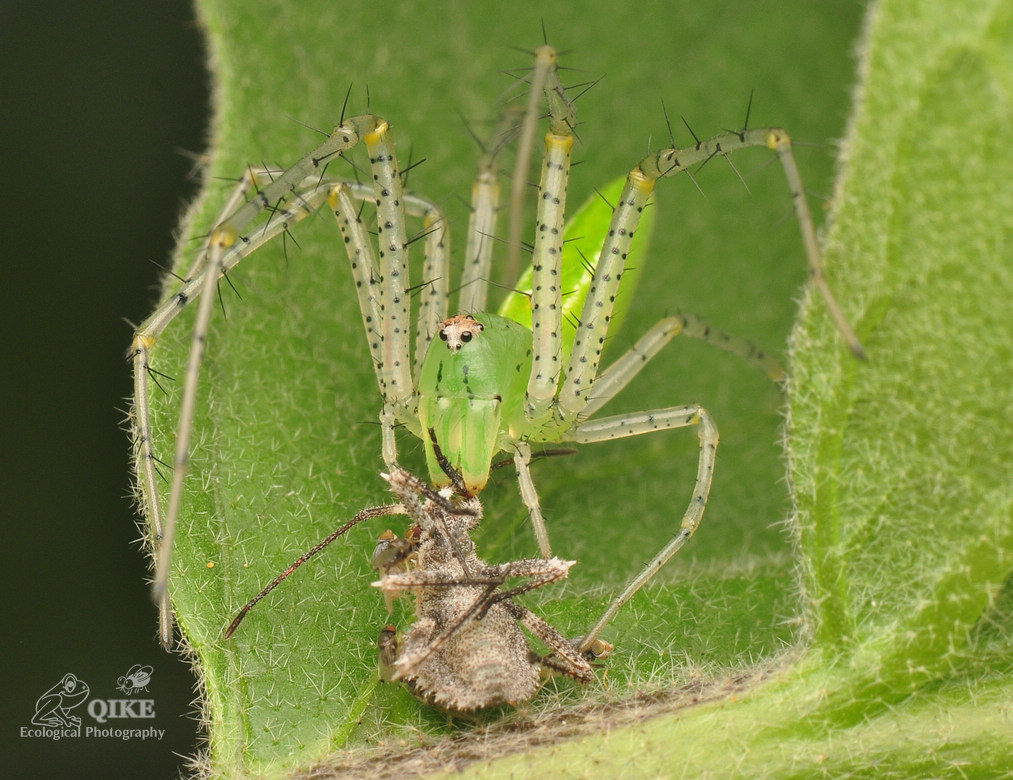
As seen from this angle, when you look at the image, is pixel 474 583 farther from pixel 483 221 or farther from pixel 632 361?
pixel 483 221

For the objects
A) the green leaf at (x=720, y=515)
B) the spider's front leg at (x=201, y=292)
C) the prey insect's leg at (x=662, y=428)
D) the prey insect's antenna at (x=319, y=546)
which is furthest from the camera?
the prey insect's leg at (x=662, y=428)

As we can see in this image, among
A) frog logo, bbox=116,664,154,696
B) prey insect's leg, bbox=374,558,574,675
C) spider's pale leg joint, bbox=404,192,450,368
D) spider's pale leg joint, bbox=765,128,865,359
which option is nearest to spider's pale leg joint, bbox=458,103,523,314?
spider's pale leg joint, bbox=404,192,450,368

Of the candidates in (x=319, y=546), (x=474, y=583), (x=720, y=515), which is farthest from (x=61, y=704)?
(x=720, y=515)

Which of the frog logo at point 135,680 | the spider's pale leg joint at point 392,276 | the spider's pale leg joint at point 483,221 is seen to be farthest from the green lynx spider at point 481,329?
the frog logo at point 135,680

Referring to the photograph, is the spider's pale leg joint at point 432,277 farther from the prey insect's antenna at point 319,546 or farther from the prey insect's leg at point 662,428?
the prey insect's antenna at point 319,546

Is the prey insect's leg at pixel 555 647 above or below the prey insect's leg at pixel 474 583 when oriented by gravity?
below

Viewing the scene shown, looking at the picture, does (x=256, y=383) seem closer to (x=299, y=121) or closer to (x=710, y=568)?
(x=299, y=121)

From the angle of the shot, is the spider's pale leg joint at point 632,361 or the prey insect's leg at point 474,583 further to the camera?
the spider's pale leg joint at point 632,361
